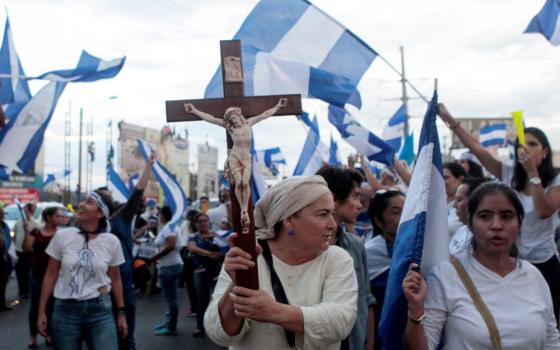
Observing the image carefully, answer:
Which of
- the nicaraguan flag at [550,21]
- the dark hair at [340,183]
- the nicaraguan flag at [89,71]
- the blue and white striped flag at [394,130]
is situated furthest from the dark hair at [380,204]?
the blue and white striped flag at [394,130]

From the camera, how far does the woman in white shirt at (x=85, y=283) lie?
182 inches

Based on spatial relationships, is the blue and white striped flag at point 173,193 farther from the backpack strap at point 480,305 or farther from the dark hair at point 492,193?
the backpack strap at point 480,305

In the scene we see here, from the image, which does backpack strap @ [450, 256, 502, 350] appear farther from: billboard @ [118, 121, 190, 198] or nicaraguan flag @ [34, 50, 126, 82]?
billboard @ [118, 121, 190, 198]

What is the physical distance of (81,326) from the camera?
4.64m

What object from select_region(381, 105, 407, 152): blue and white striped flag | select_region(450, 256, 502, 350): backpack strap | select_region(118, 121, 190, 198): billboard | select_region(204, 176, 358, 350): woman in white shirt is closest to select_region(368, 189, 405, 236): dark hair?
select_region(450, 256, 502, 350): backpack strap

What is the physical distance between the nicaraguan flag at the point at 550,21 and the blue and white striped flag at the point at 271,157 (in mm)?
12517

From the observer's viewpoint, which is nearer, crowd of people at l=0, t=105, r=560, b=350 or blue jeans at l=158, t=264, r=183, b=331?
crowd of people at l=0, t=105, r=560, b=350

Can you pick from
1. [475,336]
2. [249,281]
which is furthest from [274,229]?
[475,336]

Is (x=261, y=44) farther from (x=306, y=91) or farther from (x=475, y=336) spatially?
→ (x=475, y=336)

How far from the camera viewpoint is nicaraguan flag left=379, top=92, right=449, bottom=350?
281cm

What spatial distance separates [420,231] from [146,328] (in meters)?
7.36

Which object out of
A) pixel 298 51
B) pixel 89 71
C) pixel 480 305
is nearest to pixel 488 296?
pixel 480 305

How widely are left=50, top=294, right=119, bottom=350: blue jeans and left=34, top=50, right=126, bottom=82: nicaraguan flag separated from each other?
111 inches

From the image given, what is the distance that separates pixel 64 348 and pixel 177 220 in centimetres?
469
